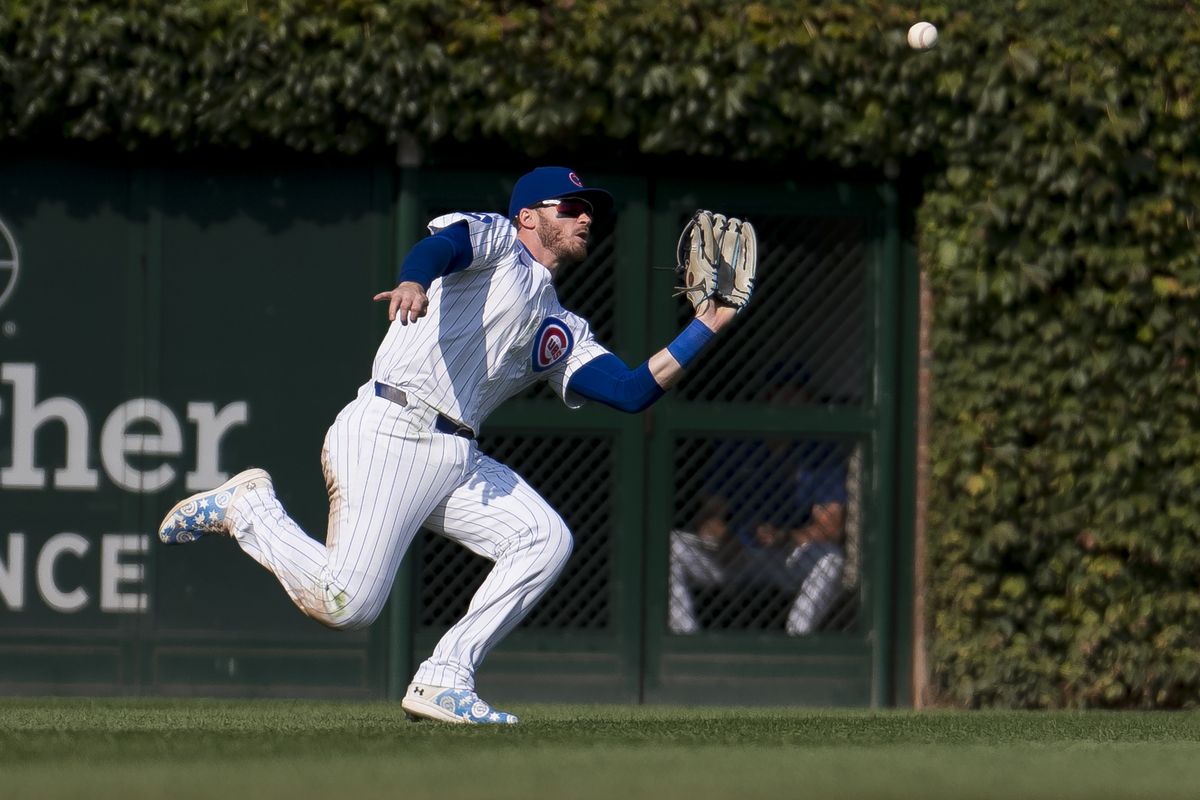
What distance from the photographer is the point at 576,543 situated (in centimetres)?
888

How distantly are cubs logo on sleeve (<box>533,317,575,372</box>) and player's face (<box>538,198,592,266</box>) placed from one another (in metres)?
0.25

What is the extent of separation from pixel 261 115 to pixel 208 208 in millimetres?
591

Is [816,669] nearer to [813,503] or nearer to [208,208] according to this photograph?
[813,503]

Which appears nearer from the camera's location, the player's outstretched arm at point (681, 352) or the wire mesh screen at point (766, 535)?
the player's outstretched arm at point (681, 352)

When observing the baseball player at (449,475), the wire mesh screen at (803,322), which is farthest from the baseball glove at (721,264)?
the wire mesh screen at (803,322)

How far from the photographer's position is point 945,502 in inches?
343

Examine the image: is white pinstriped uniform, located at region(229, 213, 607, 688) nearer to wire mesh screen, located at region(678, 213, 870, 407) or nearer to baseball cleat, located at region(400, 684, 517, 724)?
baseball cleat, located at region(400, 684, 517, 724)

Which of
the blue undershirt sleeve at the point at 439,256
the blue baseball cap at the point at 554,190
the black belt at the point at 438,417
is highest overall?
the blue baseball cap at the point at 554,190

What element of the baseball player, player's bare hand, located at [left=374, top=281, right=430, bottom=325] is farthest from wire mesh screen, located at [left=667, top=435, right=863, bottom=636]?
player's bare hand, located at [left=374, top=281, right=430, bottom=325]

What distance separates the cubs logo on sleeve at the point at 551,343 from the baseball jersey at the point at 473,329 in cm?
9

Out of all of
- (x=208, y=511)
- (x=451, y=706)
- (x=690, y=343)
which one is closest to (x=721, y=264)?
(x=690, y=343)

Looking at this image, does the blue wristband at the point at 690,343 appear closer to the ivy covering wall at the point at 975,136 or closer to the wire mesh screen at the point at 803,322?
the ivy covering wall at the point at 975,136

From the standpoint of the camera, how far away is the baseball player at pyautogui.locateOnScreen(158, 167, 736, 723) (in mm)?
5812

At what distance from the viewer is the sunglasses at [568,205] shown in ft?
20.1
